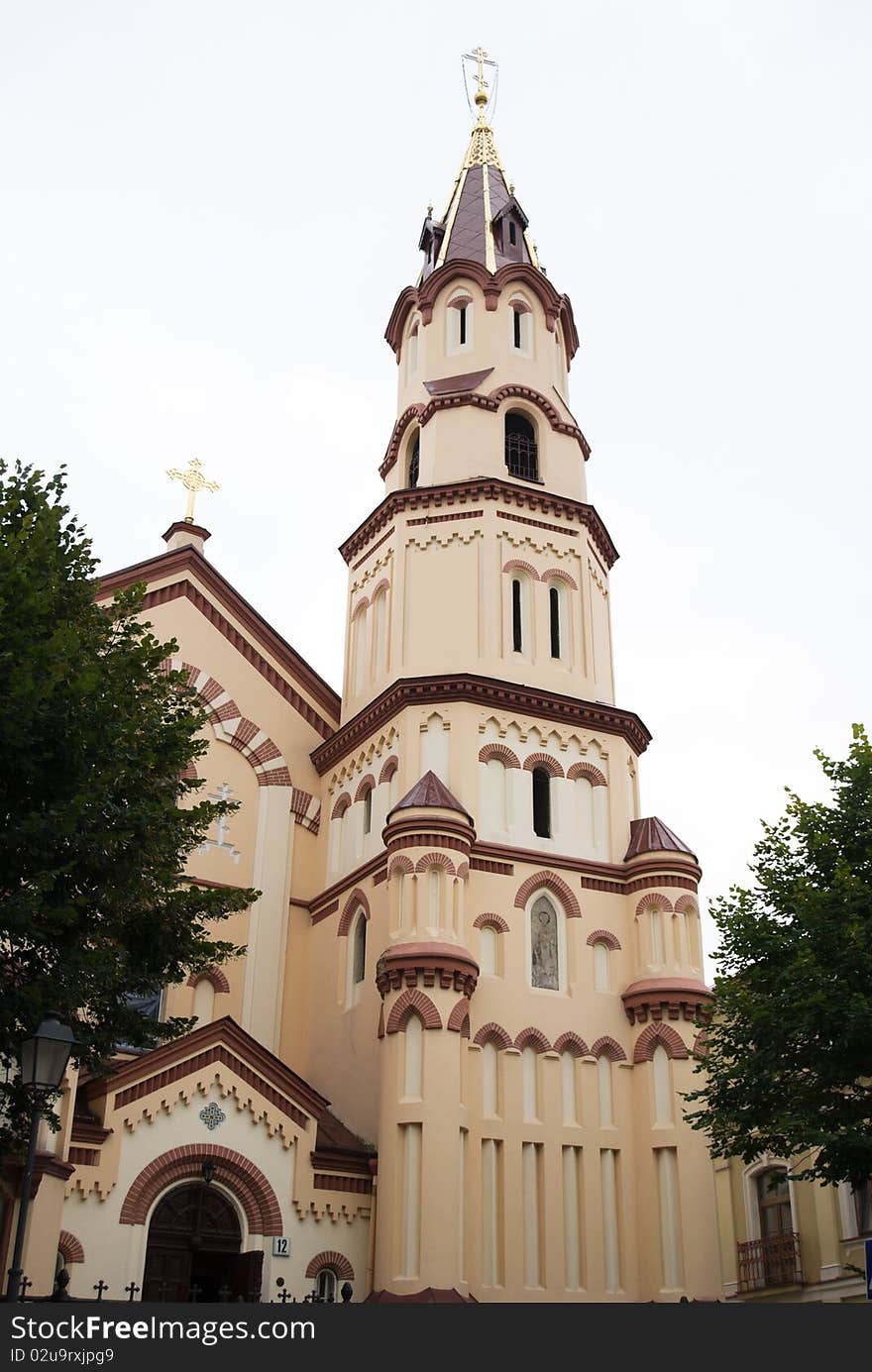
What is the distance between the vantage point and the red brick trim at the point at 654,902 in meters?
28.0

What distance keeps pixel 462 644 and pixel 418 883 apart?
20.8 feet

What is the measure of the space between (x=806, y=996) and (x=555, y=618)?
541 inches

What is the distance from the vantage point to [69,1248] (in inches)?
858

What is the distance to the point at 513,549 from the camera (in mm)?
31766

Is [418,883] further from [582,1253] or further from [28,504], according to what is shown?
[28,504]

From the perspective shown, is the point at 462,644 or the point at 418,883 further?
the point at 462,644

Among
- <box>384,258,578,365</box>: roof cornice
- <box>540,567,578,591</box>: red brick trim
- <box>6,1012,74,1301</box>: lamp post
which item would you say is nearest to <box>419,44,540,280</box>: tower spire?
<box>384,258,578,365</box>: roof cornice

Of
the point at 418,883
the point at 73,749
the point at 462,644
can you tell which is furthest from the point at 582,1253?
the point at 73,749

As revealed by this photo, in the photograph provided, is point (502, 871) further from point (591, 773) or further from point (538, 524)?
point (538, 524)

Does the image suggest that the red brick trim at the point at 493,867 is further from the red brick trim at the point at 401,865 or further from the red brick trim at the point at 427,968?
the red brick trim at the point at 427,968

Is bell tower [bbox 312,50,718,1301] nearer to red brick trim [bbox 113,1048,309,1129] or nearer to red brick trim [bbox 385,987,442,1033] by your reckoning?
red brick trim [bbox 385,987,442,1033]

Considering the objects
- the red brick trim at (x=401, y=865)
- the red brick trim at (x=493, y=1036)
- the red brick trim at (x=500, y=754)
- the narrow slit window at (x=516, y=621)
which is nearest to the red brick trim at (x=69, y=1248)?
the red brick trim at (x=493, y=1036)

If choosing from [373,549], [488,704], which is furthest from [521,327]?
[488,704]

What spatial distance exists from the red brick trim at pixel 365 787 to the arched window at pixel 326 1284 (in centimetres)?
996
